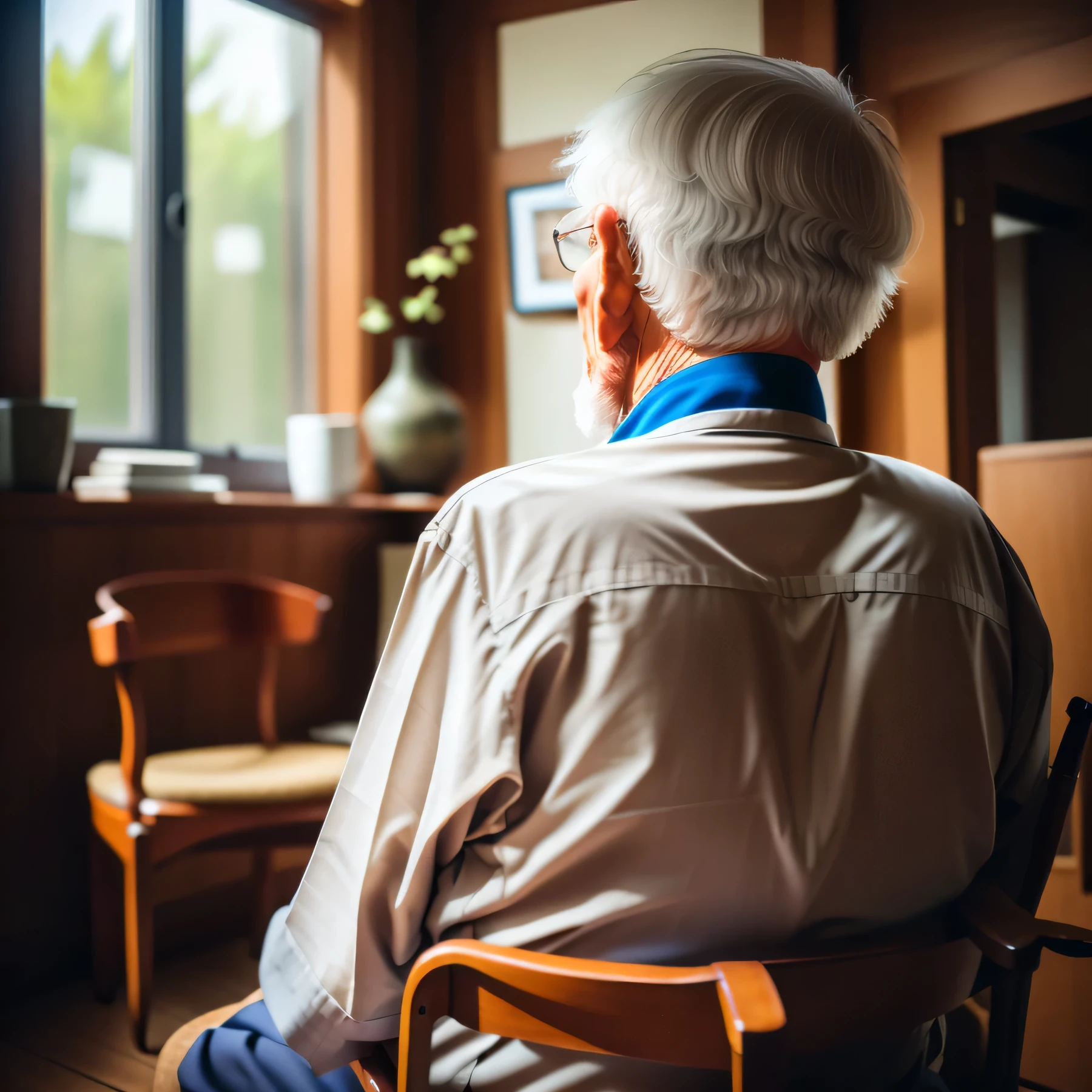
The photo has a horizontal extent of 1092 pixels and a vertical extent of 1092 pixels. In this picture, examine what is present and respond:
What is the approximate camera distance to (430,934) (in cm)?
74

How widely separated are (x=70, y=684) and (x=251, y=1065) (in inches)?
58.2

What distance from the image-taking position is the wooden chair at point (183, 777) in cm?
175

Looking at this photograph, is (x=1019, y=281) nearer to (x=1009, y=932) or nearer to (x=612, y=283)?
(x=612, y=283)

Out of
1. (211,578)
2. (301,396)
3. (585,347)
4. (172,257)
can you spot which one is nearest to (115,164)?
(172,257)

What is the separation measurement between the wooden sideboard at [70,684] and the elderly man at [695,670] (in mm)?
1405

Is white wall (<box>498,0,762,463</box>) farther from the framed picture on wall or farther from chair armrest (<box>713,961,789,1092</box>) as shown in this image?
chair armrest (<box>713,961,789,1092</box>)

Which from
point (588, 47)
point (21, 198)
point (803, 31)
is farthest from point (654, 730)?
point (588, 47)

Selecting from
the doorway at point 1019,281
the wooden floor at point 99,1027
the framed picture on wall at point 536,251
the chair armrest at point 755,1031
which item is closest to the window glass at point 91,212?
the framed picture on wall at point 536,251

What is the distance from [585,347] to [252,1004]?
675 mm

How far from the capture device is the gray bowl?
1.96 meters

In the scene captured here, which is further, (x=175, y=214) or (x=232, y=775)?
(x=175, y=214)

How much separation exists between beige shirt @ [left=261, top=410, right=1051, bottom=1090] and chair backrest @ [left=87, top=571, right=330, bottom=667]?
1.33 metres

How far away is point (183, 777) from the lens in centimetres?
185

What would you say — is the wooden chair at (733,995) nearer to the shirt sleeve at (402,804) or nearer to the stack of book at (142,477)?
the shirt sleeve at (402,804)
